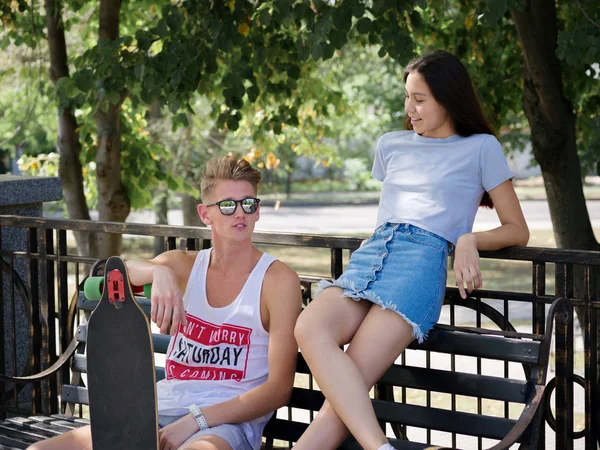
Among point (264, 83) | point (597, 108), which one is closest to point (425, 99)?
point (264, 83)

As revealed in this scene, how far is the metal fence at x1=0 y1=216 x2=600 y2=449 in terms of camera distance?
3.19 m

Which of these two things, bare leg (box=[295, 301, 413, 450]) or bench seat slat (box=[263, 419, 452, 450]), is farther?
bench seat slat (box=[263, 419, 452, 450])

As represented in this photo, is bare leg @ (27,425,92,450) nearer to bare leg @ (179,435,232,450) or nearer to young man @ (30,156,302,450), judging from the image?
young man @ (30,156,302,450)

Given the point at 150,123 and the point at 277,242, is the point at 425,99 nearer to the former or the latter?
the point at 277,242

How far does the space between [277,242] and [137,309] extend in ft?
3.02

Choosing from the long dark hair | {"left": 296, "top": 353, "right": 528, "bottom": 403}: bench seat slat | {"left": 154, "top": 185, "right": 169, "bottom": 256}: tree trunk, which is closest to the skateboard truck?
{"left": 296, "top": 353, "right": 528, "bottom": 403}: bench seat slat

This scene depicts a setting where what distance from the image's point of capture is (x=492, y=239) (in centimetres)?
314

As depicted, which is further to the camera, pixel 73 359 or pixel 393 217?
pixel 73 359

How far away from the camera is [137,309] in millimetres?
2998

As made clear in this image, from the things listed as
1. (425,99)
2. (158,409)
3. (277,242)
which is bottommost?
(158,409)

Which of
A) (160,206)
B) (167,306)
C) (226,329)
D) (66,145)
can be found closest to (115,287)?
(167,306)

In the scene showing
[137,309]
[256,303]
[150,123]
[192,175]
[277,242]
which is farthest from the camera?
[192,175]

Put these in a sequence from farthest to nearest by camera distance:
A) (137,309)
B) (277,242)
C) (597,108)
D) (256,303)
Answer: (597,108) → (277,242) → (256,303) → (137,309)

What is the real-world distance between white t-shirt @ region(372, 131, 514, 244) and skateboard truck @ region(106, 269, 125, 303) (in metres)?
0.97
